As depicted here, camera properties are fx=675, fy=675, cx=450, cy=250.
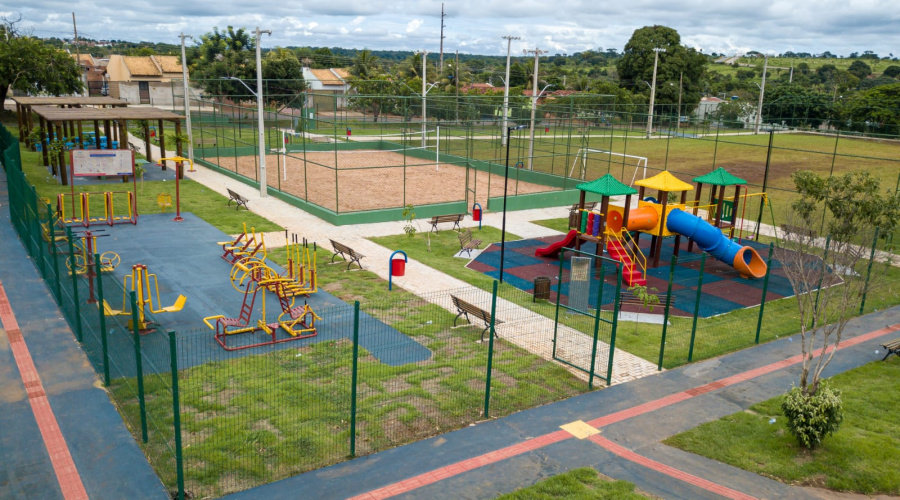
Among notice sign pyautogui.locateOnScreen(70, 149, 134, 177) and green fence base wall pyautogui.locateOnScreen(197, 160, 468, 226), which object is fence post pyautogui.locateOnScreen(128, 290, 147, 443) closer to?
green fence base wall pyautogui.locateOnScreen(197, 160, 468, 226)

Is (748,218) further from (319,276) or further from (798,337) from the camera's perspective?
(319,276)

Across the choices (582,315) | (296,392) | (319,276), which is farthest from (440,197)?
(296,392)

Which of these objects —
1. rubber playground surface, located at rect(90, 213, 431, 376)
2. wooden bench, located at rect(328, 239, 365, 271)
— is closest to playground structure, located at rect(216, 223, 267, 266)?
rubber playground surface, located at rect(90, 213, 431, 376)

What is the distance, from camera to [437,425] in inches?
435

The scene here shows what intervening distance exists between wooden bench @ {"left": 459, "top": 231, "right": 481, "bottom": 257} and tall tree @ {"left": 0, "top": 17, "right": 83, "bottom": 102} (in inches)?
1711

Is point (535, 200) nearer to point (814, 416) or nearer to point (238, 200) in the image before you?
point (238, 200)

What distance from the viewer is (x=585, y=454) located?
1043 cm

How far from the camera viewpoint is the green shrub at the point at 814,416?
10398mm

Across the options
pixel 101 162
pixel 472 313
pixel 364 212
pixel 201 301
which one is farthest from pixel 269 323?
pixel 101 162

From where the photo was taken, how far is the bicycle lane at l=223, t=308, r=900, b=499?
30.8 feet

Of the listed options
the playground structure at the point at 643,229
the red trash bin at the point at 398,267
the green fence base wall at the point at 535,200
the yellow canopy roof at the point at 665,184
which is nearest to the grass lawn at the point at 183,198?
the red trash bin at the point at 398,267

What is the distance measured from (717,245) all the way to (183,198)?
2144cm

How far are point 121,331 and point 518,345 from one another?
7.83 meters

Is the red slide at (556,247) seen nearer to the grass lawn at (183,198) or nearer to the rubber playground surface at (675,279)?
the rubber playground surface at (675,279)
